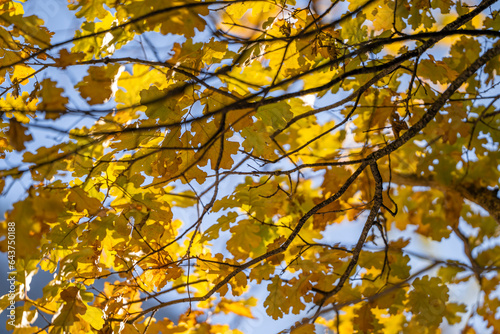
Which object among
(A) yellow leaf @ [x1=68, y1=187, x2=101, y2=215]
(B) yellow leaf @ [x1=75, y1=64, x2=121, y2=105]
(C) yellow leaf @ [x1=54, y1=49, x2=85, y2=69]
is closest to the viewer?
(C) yellow leaf @ [x1=54, y1=49, x2=85, y2=69]

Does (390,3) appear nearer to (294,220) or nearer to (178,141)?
(178,141)

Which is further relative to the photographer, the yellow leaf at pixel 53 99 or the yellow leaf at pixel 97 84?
the yellow leaf at pixel 97 84

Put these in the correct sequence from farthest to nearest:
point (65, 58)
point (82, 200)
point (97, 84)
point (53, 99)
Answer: point (82, 200) < point (97, 84) < point (65, 58) < point (53, 99)

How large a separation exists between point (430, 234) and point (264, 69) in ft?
6.77

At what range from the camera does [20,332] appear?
68.9 inches

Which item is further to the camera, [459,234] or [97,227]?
[459,234]

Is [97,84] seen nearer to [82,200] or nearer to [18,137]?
Result: [18,137]

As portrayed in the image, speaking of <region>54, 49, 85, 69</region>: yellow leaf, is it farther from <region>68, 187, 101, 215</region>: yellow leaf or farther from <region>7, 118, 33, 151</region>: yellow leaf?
<region>68, 187, 101, 215</region>: yellow leaf

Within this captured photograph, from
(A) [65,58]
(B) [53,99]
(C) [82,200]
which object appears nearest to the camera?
(B) [53,99]

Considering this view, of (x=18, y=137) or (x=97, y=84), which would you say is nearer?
(x=18, y=137)

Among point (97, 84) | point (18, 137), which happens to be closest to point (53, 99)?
point (18, 137)

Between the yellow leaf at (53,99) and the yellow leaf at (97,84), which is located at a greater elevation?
the yellow leaf at (97,84)

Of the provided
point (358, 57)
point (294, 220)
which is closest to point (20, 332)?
point (294, 220)

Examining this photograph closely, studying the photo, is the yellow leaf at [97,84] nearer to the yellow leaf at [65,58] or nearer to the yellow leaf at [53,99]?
the yellow leaf at [65,58]
